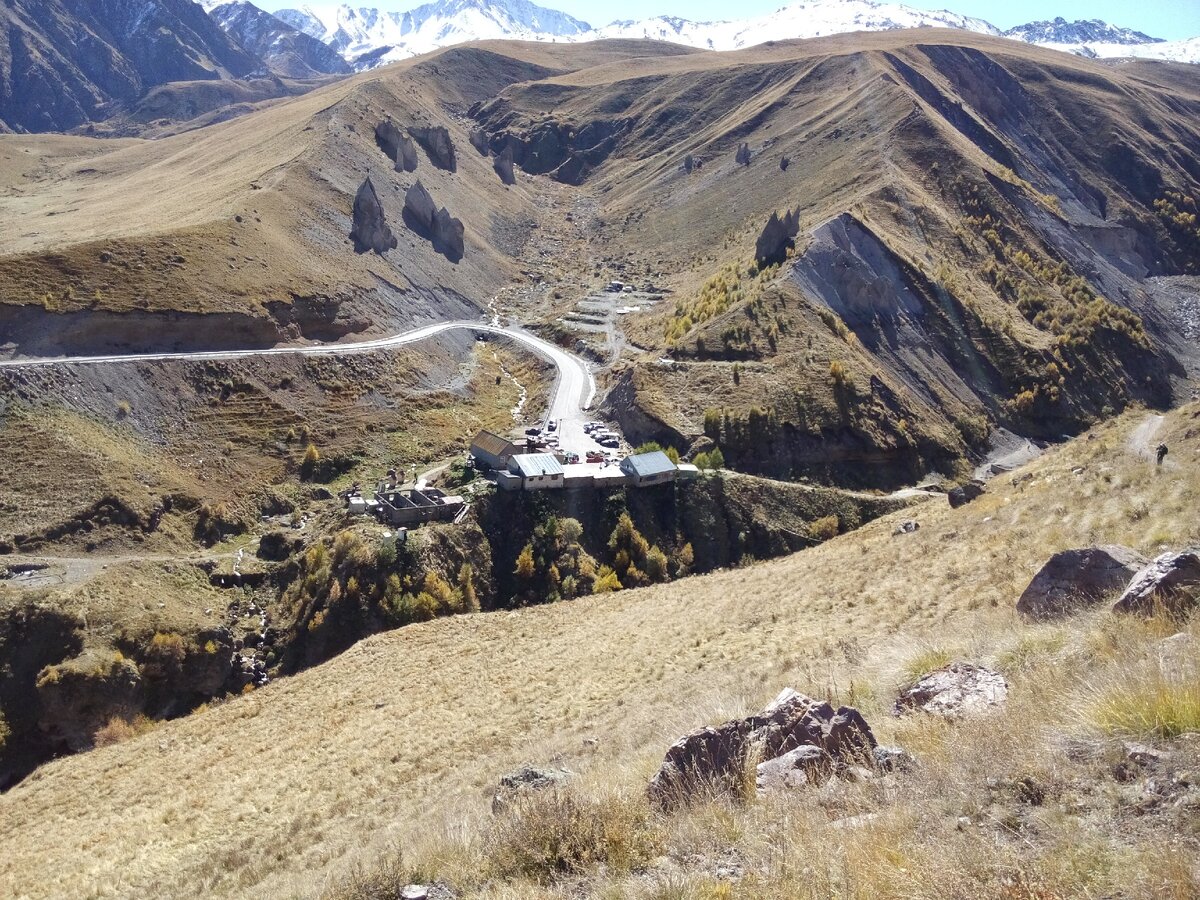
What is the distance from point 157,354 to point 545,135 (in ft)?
368

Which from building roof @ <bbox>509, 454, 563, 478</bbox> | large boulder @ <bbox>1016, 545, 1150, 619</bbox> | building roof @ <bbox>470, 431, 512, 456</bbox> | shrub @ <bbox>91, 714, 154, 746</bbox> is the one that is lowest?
shrub @ <bbox>91, 714, 154, 746</bbox>

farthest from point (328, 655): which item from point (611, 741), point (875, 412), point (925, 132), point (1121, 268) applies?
point (1121, 268)

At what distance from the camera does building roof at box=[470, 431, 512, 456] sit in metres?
44.2

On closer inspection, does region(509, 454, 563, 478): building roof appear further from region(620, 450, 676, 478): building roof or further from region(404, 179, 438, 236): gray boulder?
region(404, 179, 438, 236): gray boulder

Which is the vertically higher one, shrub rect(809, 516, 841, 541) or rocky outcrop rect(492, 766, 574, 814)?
rocky outcrop rect(492, 766, 574, 814)

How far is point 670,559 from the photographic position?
42.2 meters

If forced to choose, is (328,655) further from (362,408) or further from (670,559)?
(362,408)

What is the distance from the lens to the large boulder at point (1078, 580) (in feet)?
42.9

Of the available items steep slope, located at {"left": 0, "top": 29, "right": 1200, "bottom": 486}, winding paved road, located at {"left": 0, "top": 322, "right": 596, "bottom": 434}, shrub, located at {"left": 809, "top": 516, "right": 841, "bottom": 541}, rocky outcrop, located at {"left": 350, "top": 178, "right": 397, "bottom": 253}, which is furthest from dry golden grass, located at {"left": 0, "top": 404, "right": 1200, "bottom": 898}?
rocky outcrop, located at {"left": 350, "top": 178, "right": 397, "bottom": 253}

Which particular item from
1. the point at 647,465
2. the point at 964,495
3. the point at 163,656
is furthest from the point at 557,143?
the point at 163,656

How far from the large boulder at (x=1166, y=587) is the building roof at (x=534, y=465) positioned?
3258cm

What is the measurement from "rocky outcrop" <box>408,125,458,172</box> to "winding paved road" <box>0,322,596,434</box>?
1760 inches

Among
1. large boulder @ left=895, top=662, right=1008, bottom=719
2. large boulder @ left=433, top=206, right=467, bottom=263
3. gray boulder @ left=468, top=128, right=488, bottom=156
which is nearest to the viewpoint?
large boulder @ left=895, top=662, right=1008, bottom=719

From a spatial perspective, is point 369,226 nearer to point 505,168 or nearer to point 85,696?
point 85,696
